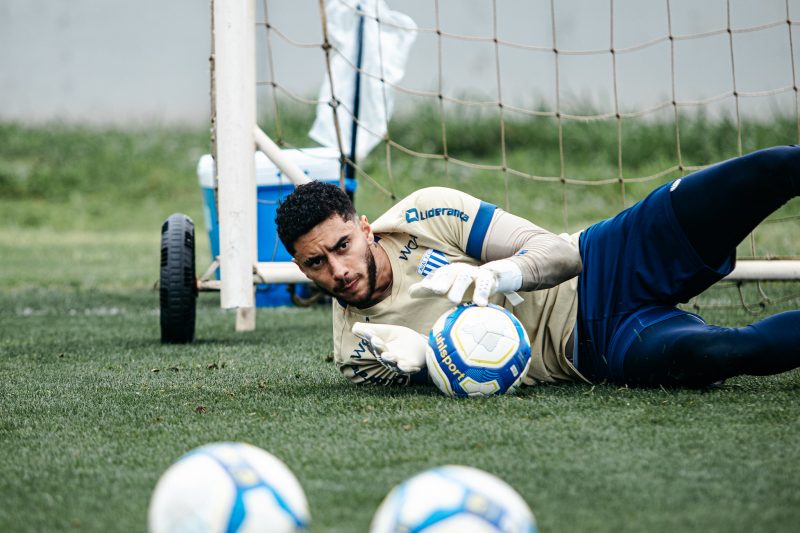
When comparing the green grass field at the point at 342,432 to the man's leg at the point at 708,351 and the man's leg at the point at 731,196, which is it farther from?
the man's leg at the point at 731,196

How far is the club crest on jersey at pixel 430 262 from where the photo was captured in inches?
104

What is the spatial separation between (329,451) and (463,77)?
7.91m

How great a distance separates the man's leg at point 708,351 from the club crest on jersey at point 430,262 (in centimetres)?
57

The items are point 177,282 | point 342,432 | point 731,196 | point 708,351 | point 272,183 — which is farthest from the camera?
point 272,183

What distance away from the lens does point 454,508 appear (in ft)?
4.29

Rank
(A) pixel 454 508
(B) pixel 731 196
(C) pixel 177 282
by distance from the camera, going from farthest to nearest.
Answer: (C) pixel 177 282 < (B) pixel 731 196 < (A) pixel 454 508

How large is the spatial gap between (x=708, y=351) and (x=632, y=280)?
35 centimetres

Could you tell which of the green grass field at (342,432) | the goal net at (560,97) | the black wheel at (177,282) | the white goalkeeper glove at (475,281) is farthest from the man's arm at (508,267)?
the goal net at (560,97)

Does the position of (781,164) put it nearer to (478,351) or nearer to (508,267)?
(508,267)

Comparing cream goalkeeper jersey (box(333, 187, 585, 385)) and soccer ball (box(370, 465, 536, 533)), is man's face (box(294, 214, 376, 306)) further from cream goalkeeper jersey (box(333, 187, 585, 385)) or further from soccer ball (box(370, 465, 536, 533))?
soccer ball (box(370, 465, 536, 533))

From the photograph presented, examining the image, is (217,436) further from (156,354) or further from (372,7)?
(372,7)

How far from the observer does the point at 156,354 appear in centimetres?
363

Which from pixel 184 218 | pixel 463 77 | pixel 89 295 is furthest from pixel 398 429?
pixel 463 77

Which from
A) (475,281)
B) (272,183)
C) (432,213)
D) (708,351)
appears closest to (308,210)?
(432,213)
